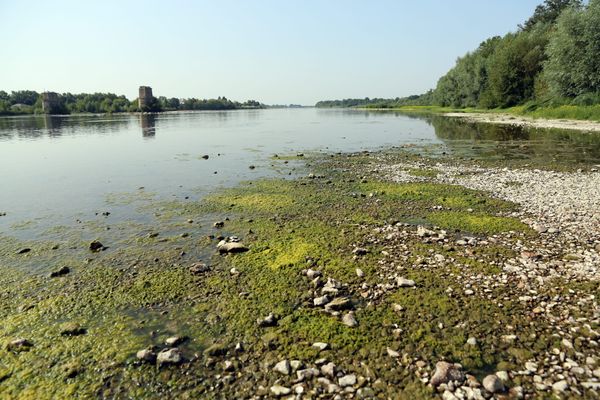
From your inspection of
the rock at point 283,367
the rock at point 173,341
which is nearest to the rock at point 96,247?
the rock at point 173,341

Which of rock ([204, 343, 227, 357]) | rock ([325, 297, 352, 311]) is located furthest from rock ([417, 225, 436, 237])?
rock ([204, 343, 227, 357])

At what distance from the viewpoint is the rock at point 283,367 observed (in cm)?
723

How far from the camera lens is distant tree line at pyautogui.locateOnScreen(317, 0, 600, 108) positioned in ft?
202

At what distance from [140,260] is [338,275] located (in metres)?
7.02

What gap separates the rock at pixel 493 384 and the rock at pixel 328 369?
9.09 feet

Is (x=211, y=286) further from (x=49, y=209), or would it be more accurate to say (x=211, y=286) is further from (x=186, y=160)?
(x=186, y=160)

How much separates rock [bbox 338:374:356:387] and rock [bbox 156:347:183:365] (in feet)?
11.1

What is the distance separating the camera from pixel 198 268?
11781 millimetres

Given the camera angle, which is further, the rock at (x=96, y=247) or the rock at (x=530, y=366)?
the rock at (x=96, y=247)

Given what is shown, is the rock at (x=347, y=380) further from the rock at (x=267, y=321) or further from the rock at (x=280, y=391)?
the rock at (x=267, y=321)

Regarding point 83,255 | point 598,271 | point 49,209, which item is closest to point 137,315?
point 83,255

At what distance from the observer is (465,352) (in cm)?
762

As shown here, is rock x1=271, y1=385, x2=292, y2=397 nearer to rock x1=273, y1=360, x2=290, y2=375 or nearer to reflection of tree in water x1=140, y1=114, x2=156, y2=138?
rock x1=273, y1=360, x2=290, y2=375

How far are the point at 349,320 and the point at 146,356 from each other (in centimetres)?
461
